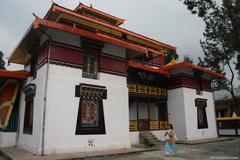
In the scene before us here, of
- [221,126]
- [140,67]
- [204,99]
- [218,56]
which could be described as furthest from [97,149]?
[218,56]

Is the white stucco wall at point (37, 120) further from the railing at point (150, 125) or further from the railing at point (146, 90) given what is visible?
the railing at point (146, 90)

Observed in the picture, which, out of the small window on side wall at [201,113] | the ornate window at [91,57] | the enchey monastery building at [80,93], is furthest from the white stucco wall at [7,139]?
the small window on side wall at [201,113]

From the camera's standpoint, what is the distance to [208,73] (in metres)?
18.0

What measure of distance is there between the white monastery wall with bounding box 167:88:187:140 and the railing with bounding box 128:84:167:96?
27.4 inches

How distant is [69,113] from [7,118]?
475cm

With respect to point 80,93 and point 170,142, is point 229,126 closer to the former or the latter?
→ point 170,142

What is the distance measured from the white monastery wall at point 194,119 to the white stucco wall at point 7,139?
11108mm

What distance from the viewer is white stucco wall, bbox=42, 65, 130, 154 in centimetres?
945

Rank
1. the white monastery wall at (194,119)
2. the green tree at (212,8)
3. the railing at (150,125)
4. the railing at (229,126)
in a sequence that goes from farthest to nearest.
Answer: the railing at (229,126)
the white monastery wall at (194,119)
the railing at (150,125)
the green tree at (212,8)

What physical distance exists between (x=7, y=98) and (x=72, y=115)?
209 inches

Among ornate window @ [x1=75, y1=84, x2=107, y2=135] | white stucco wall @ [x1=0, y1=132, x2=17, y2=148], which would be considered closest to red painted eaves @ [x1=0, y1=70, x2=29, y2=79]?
white stucco wall @ [x1=0, y1=132, x2=17, y2=148]

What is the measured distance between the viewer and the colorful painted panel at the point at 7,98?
498 inches

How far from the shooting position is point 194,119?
16.4 meters

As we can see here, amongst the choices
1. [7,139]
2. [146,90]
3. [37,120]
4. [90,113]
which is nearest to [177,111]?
[146,90]
